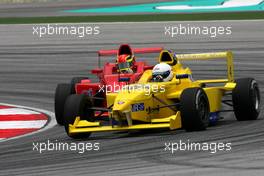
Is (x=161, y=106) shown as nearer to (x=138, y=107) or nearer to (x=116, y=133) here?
(x=138, y=107)

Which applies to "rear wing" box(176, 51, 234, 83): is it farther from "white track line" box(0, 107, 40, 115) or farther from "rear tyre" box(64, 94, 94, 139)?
"white track line" box(0, 107, 40, 115)

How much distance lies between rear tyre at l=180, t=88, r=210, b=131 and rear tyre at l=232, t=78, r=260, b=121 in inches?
43.7

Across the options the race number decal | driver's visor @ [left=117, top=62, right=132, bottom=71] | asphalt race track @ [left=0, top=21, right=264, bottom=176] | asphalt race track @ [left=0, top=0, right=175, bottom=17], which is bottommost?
asphalt race track @ [left=0, top=0, right=175, bottom=17]

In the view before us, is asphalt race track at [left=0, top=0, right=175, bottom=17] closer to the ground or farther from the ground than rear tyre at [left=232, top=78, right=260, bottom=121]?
closer to the ground

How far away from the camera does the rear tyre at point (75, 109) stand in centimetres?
1332

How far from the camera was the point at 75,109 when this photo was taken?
13.4m

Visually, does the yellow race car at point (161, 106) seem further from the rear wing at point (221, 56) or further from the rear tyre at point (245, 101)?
the rear wing at point (221, 56)

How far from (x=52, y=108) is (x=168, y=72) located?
11.4ft

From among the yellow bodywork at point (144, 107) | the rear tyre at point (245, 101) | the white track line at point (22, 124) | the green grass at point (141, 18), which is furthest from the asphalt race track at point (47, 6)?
the yellow bodywork at point (144, 107)

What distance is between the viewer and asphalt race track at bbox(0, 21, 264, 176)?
10586 mm

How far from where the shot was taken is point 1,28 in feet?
116

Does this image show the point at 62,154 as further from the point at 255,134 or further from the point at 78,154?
the point at 255,134

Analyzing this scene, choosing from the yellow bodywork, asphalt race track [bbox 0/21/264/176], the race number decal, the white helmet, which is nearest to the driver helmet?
the yellow bodywork

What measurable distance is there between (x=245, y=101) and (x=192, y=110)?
5.02ft
